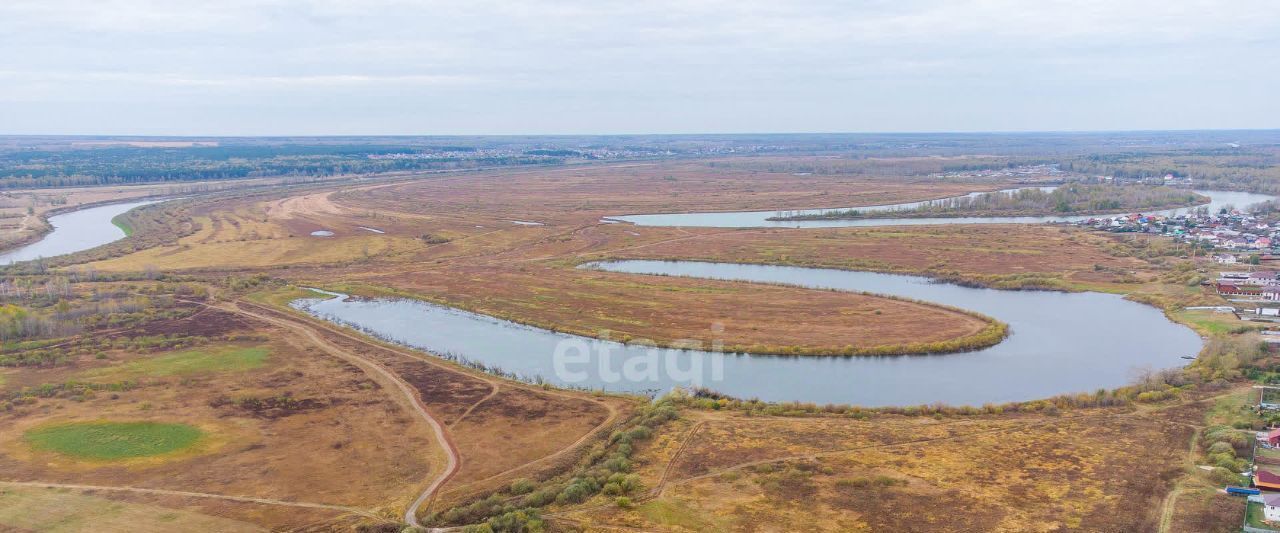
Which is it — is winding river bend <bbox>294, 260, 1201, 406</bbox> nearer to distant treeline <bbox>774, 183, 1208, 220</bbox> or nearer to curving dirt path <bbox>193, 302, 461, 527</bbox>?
curving dirt path <bbox>193, 302, 461, 527</bbox>

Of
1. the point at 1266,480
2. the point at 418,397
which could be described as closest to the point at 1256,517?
the point at 1266,480

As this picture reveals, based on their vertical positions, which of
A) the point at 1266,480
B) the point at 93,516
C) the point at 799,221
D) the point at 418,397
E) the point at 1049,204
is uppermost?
the point at 1049,204

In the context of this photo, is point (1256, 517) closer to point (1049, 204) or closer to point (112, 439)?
point (112, 439)

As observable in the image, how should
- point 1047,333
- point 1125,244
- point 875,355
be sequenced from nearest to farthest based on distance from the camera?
point 875,355 → point 1047,333 → point 1125,244

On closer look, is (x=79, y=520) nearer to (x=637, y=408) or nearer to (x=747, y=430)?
(x=637, y=408)

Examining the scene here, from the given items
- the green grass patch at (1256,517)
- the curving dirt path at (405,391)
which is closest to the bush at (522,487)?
the curving dirt path at (405,391)

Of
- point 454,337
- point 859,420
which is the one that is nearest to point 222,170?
point 454,337

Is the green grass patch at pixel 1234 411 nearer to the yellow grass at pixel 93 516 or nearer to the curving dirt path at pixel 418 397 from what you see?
the curving dirt path at pixel 418 397
